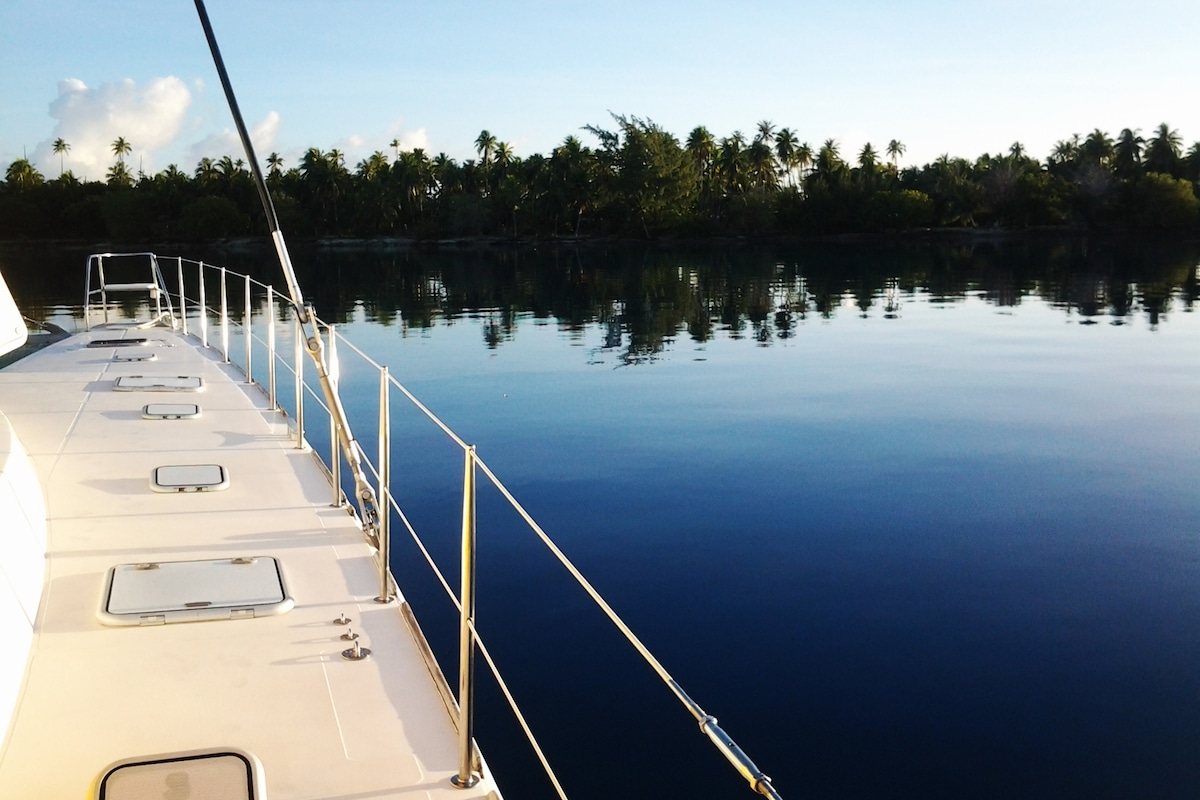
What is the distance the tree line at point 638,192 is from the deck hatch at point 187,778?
5360 cm

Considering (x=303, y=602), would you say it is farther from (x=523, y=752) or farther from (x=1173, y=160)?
(x=1173, y=160)

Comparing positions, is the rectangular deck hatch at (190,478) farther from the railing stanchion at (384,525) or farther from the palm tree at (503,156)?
the palm tree at (503,156)

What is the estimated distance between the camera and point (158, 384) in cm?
615

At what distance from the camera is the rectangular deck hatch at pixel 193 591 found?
280 centimetres

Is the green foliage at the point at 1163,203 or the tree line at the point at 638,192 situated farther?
the tree line at the point at 638,192

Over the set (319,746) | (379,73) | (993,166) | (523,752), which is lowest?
(523,752)

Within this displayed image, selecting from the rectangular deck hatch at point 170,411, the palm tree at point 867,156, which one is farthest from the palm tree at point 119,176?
the rectangular deck hatch at point 170,411

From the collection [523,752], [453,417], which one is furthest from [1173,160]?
[523,752]

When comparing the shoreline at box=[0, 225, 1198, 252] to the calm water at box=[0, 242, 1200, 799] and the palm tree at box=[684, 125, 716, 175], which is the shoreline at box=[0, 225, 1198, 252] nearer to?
the palm tree at box=[684, 125, 716, 175]

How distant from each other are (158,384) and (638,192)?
50.0m

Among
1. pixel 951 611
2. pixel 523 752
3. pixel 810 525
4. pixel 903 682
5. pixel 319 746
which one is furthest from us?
pixel 810 525

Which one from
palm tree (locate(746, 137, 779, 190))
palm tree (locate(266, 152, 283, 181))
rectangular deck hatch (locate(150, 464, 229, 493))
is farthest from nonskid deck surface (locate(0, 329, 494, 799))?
palm tree (locate(266, 152, 283, 181))

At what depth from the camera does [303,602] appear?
2984 mm

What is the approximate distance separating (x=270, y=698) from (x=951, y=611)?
10.5 feet
